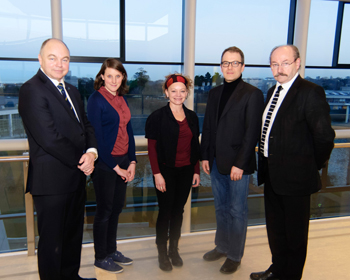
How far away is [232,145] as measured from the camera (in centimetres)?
225

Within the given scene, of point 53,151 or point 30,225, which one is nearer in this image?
point 53,151

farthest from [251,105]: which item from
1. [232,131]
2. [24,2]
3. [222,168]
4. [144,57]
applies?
[24,2]

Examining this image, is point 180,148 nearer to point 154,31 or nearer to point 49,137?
point 49,137

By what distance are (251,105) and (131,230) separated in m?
1.78

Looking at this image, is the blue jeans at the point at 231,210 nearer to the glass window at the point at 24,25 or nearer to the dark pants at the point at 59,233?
the dark pants at the point at 59,233

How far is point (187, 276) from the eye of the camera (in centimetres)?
238

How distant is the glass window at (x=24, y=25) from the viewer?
3.15 metres

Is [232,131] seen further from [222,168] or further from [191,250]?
[191,250]

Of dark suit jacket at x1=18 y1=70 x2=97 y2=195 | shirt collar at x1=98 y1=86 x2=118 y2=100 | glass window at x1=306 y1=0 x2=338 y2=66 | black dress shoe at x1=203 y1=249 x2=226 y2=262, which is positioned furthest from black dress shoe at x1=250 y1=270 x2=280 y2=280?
glass window at x1=306 y1=0 x2=338 y2=66

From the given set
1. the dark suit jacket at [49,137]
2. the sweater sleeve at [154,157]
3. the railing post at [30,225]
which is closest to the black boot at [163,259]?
the sweater sleeve at [154,157]

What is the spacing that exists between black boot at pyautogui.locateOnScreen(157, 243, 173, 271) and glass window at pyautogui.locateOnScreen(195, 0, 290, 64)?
214 cm

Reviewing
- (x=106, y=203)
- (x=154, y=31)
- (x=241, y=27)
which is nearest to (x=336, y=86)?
(x=241, y=27)

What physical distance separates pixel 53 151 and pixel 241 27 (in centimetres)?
298

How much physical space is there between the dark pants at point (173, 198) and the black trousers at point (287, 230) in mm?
629
